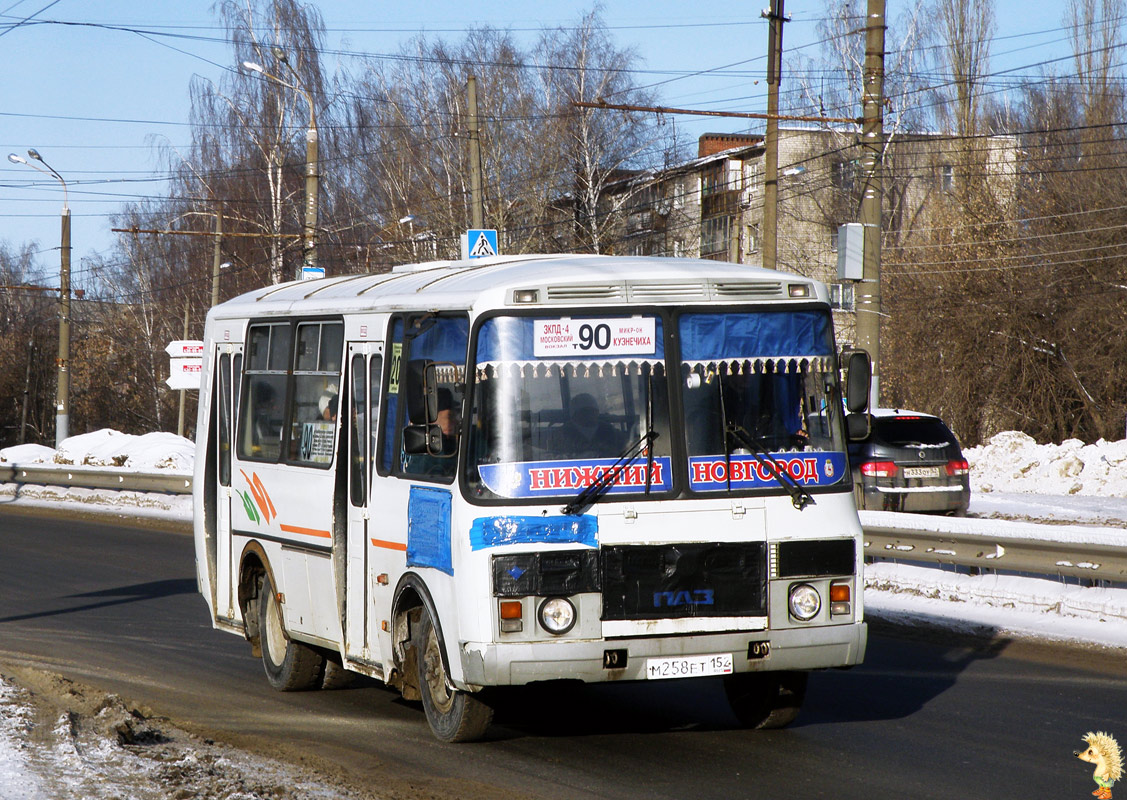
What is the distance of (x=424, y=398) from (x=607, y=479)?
38.3 inches

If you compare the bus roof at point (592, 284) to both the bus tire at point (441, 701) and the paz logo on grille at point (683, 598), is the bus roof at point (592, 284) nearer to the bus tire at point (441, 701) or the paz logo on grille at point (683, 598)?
the paz logo on grille at point (683, 598)

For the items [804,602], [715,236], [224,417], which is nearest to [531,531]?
[804,602]

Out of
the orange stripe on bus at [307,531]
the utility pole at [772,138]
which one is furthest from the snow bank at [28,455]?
the orange stripe on bus at [307,531]

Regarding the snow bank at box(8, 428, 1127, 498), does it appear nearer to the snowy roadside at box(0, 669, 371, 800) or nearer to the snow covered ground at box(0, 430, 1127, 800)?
the snow covered ground at box(0, 430, 1127, 800)

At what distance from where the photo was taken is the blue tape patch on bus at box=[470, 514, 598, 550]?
22.3 ft

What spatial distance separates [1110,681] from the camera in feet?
30.1

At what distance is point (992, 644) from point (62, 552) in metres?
13.0

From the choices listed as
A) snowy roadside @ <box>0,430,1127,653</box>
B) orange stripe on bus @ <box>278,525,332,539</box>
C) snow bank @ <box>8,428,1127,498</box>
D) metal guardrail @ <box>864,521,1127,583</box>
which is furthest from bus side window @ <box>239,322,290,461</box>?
snow bank @ <box>8,428,1127,498</box>

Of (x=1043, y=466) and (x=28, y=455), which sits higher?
(x=1043, y=466)

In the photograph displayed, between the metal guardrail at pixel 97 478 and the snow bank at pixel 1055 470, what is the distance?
14.8 m

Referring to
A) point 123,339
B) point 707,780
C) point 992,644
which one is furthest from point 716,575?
point 123,339

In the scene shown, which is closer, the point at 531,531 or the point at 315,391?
the point at 531,531

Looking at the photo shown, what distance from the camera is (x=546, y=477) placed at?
689 centimetres

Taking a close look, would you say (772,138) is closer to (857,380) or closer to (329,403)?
(329,403)
